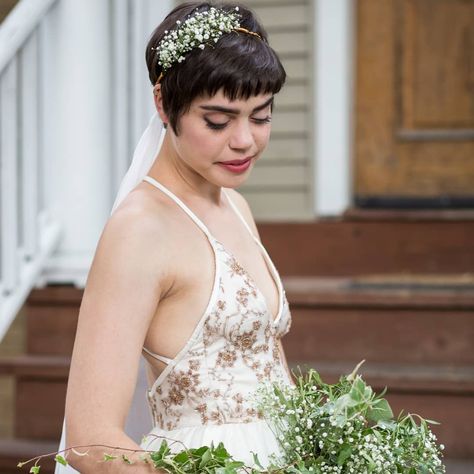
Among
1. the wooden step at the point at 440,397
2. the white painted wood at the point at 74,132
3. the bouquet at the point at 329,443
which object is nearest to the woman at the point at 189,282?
the bouquet at the point at 329,443

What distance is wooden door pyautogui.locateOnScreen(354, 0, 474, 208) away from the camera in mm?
5418

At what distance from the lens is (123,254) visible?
201cm

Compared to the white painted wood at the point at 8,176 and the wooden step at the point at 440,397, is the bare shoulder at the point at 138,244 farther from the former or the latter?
the white painted wood at the point at 8,176

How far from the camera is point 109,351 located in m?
1.96

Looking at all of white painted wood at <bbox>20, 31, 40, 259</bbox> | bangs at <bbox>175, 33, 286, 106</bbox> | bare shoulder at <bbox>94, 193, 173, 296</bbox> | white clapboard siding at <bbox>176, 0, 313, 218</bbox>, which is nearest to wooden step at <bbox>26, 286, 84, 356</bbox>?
white painted wood at <bbox>20, 31, 40, 259</bbox>

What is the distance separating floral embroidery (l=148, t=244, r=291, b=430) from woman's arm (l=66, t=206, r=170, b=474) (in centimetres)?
21

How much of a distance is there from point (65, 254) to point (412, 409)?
1653mm

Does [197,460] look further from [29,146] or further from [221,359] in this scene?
[29,146]

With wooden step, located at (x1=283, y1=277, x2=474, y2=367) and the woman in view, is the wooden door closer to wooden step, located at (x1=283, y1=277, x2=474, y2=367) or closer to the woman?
wooden step, located at (x1=283, y1=277, x2=474, y2=367)

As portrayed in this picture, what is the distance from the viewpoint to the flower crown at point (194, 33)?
2100 millimetres

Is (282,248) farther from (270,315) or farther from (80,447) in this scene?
(80,447)

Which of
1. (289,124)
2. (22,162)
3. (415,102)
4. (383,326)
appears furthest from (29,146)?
(415,102)

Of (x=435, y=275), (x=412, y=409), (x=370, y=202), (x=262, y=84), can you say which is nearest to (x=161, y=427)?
(x=262, y=84)

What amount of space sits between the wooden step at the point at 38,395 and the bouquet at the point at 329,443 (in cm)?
246
